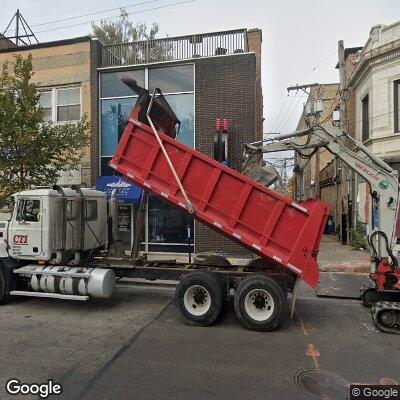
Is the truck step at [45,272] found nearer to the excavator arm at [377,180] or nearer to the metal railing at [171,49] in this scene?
the excavator arm at [377,180]

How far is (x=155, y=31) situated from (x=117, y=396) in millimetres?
28081

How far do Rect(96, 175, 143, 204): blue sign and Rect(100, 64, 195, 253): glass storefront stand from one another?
0.90m

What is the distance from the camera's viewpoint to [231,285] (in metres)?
7.07

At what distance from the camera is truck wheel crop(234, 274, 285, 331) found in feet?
21.2

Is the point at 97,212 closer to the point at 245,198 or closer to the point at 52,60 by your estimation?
the point at 245,198

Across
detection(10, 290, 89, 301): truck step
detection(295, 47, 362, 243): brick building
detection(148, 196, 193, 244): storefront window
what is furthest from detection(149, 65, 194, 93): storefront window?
detection(10, 290, 89, 301): truck step

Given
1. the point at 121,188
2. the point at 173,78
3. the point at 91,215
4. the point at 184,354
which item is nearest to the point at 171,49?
the point at 173,78

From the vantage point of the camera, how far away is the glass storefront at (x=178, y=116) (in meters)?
15.3

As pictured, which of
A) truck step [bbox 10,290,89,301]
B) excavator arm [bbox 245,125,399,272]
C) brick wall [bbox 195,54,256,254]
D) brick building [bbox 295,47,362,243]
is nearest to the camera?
excavator arm [bbox 245,125,399,272]

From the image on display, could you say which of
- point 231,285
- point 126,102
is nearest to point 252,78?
point 126,102

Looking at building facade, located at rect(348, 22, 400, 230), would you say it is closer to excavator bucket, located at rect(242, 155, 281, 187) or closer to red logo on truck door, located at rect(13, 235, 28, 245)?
excavator bucket, located at rect(242, 155, 281, 187)

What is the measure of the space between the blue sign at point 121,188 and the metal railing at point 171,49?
16.7 ft

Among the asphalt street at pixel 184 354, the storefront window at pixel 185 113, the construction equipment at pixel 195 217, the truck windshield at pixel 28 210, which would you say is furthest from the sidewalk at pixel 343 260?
the truck windshield at pixel 28 210

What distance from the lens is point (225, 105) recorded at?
14828 millimetres
